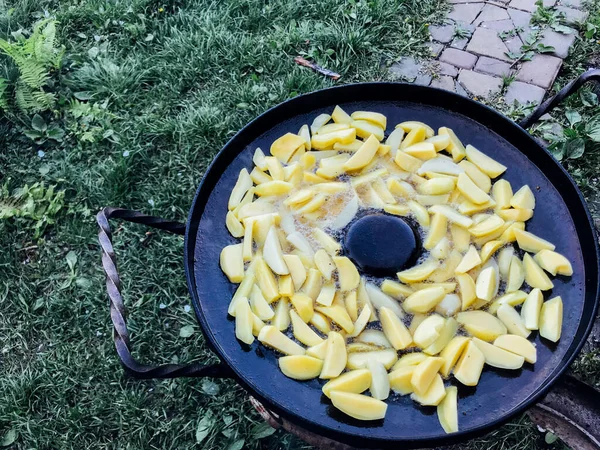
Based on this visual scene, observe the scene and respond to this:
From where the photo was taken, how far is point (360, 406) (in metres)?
1.30

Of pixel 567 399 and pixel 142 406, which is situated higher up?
pixel 567 399

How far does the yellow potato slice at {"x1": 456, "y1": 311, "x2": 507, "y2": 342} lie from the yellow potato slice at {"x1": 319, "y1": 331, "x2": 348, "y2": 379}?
0.33m

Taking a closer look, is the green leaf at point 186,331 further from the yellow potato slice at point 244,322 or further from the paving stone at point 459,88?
the paving stone at point 459,88

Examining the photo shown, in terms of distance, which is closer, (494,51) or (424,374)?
(424,374)

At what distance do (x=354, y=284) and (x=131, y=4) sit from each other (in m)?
2.83

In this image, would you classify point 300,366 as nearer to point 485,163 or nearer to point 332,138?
point 332,138

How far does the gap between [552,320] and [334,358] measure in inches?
23.0

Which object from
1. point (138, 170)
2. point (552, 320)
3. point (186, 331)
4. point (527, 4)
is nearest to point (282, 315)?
point (552, 320)

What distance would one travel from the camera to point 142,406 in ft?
7.34

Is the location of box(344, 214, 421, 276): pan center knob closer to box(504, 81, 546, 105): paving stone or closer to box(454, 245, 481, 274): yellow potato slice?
box(454, 245, 481, 274): yellow potato slice

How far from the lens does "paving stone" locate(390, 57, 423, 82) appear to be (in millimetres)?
3074

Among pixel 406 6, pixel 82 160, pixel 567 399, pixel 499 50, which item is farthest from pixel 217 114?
pixel 567 399

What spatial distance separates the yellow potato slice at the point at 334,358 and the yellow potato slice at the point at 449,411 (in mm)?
264

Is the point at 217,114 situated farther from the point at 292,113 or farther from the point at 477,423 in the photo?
the point at 477,423
